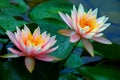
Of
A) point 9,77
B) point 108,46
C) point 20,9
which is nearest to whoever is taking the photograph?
point 9,77

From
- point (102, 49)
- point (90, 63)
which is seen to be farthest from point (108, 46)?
point (90, 63)

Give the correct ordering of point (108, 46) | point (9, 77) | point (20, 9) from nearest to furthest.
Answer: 1. point (9, 77)
2. point (108, 46)
3. point (20, 9)

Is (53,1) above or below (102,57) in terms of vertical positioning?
above

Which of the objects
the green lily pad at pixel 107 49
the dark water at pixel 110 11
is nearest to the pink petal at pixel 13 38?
the green lily pad at pixel 107 49

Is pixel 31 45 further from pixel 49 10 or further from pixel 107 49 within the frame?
pixel 49 10

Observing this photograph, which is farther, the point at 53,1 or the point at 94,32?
the point at 53,1

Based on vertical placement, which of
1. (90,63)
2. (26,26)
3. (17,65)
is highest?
(26,26)

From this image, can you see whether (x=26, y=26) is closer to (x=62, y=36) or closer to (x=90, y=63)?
(x=62, y=36)
